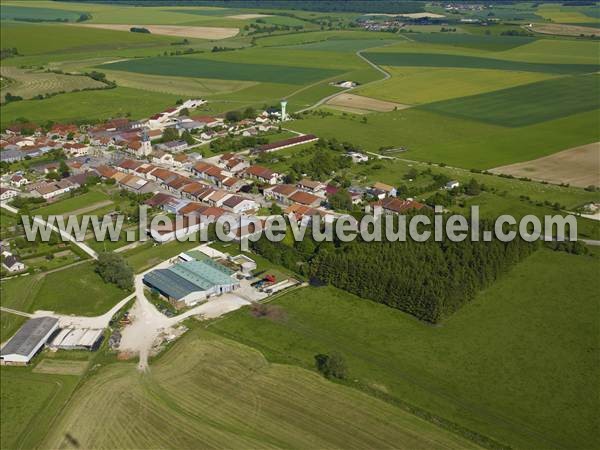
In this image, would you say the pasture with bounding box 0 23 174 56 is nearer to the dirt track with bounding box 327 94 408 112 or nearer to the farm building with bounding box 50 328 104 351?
the dirt track with bounding box 327 94 408 112

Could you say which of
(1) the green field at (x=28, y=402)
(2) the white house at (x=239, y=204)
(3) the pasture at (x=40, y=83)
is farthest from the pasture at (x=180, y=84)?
(1) the green field at (x=28, y=402)

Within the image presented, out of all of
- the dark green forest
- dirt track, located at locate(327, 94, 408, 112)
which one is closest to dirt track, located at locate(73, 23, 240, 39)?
dirt track, located at locate(327, 94, 408, 112)

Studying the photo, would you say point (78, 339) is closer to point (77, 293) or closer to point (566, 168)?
point (77, 293)

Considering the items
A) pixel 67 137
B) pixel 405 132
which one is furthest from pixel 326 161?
pixel 67 137

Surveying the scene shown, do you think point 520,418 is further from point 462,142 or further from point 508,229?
point 462,142

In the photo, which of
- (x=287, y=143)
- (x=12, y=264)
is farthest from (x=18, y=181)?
(x=287, y=143)
